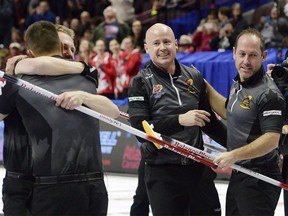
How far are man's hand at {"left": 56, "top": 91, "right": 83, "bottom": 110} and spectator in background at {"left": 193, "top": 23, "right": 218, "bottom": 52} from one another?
11.0 metres

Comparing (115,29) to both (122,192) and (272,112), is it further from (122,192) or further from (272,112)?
(272,112)

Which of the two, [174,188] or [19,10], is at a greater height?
[19,10]

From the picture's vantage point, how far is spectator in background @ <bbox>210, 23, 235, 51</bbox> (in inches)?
584

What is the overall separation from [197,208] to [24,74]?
1.79m

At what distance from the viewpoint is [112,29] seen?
54.7 ft

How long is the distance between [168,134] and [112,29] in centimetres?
1130

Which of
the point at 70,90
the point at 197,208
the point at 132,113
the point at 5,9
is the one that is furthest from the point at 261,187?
the point at 5,9

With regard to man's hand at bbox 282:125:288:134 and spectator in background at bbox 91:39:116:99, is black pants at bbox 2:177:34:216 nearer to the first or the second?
man's hand at bbox 282:125:288:134

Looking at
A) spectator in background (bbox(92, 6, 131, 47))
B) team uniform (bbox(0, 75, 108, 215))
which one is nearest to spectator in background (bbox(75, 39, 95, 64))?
spectator in background (bbox(92, 6, 131, 47))

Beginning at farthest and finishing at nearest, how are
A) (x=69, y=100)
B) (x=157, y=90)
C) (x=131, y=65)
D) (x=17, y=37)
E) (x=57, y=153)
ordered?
(x=17, y=37) → (x=131, y=65) → (x=157, y=90) → (x=57, y=153) → (x=69, y=100)

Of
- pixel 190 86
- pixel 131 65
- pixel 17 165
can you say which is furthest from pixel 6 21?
pixel 17 165

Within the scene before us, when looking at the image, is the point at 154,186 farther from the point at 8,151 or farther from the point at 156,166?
the point at 8,151

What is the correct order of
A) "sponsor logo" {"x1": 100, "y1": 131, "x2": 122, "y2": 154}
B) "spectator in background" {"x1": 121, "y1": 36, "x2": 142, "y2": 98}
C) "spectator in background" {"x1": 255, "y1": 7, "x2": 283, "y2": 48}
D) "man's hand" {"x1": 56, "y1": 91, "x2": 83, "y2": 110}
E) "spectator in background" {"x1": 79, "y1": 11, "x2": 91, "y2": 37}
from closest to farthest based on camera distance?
"man's hand" {"x1": 56, "y1": 91, "x2": 83, "y2": 110}
"sponsor logo" {"x1": 100, "y1": 131, "x2": 122, "y2": 154}
"spectator in background" {"x1": 255, "y1": 7, "x2": 283, "y2": 48}
"spectator in background" {"x1": 121, "y1": 36, "x2": 142, "y2": 98}
"spectator in background" {"x1": 79, "y1": 11, "x2": 91, "y2": 37}

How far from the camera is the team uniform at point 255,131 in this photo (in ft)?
17.0
